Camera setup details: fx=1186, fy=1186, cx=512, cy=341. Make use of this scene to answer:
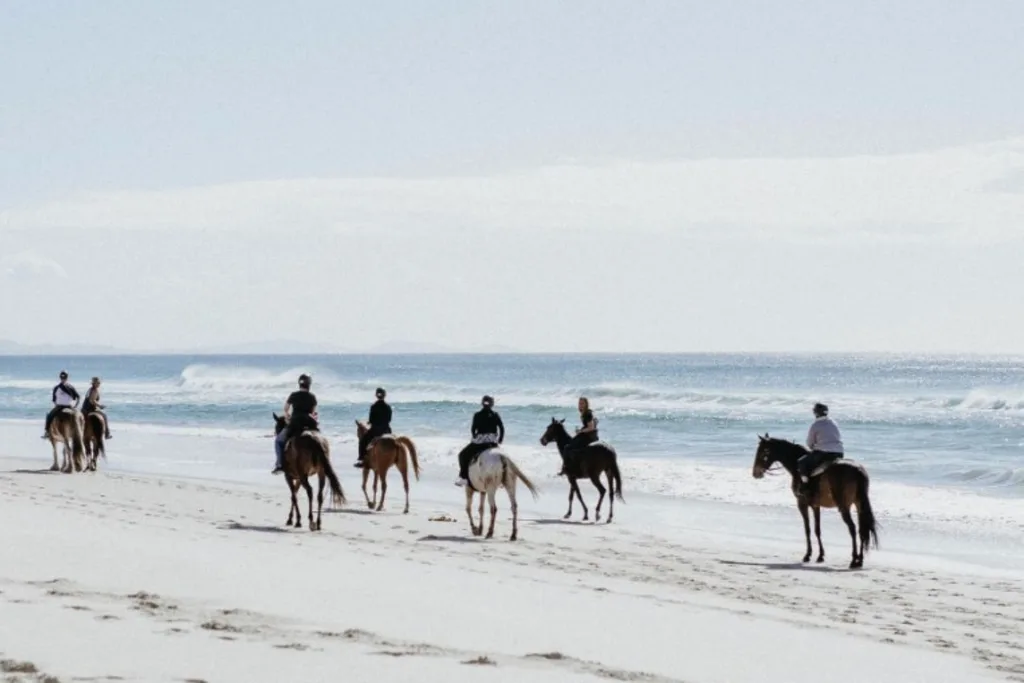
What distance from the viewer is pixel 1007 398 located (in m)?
61.8

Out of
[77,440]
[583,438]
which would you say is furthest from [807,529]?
[77,440]

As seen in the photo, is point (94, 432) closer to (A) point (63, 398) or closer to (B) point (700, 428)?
(A) point (63, 398)

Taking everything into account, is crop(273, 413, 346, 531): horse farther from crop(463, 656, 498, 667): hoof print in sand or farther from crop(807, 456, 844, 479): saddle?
crop(463, 656, 498, 667): hoof print in sand

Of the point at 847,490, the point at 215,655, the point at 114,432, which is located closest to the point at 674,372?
the point at 114,432

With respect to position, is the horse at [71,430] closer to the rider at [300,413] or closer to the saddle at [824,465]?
the rider at [300,413]

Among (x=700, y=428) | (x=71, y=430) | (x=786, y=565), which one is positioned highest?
(x=71, y=430)

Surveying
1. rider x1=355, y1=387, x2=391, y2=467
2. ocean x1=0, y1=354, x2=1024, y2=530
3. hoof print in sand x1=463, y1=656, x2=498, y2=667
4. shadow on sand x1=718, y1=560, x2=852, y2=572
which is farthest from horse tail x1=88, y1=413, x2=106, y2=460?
hoof print in sand x1=463, y1=656, x2=498, y2=667

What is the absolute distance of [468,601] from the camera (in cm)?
1041

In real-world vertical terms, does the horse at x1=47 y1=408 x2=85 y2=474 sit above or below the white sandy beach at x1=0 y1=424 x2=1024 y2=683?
above

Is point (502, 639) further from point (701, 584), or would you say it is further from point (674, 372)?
point (674, 372)

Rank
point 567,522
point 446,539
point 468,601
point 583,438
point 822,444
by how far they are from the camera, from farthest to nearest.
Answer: point 583,438 < point 567,522 < point 446,539 < point 822,444 < point 468,601

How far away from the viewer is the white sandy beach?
7.89m

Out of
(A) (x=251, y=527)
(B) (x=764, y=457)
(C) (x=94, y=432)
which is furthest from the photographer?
(C) (x=94, y=432)

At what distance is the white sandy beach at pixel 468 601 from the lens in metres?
7.89
